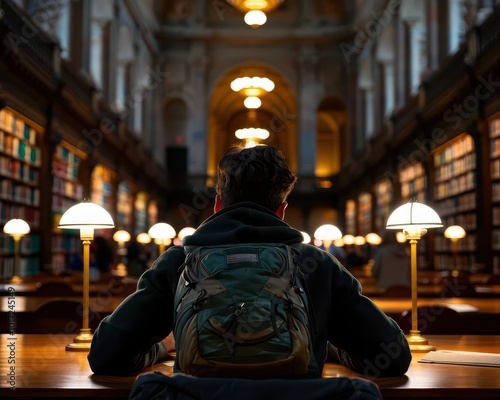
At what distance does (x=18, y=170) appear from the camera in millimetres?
10891

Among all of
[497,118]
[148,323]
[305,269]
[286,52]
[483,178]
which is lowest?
[148,323]

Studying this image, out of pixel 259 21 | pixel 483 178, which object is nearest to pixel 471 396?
pixel 483 178

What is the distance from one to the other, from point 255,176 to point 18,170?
9304 mm

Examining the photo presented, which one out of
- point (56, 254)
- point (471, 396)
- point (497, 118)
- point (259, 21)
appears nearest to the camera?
point (471, 396)

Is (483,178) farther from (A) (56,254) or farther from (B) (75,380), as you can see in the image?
(B) (75,380)

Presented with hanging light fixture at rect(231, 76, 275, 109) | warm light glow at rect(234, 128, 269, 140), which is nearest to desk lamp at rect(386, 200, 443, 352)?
hanging light fixture at rect(231, 76, 275, 109)

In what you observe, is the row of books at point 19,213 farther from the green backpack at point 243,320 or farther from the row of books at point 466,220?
the green backpack at point 243,320

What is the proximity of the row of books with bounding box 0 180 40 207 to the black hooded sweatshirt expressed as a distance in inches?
322

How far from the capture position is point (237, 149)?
2.22 meters

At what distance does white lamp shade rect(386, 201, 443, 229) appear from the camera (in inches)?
127

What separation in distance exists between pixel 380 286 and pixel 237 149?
19.4 ft

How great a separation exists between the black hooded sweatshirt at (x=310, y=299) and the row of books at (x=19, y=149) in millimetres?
8192

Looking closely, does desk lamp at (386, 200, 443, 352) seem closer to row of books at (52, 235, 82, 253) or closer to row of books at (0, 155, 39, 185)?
row of books at (0, 155, 39, 185)

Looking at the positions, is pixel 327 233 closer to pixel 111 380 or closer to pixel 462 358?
pixel 462 358
